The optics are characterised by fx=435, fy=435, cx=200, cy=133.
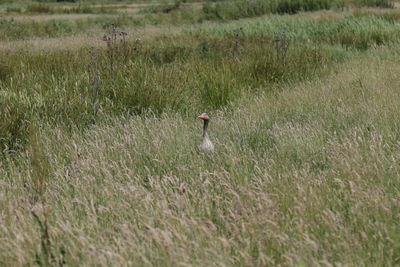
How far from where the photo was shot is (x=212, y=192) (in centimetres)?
288

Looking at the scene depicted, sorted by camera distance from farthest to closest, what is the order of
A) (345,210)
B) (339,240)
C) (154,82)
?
1. (154,82)
2. (345,210)
3. (339,240)

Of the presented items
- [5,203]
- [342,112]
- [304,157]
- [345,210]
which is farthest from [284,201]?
[342,112]

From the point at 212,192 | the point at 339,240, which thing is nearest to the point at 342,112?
the point at 212,192

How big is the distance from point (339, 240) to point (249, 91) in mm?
3943

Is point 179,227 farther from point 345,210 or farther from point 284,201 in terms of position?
point 345,210

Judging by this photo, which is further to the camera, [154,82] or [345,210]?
[154,82]

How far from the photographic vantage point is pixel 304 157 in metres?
3.41

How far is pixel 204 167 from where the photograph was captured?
3.26 metres

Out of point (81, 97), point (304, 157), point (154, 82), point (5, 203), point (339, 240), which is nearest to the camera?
point (339, 240)

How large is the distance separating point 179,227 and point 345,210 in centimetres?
94

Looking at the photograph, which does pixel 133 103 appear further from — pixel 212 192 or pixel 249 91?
pixel 212 192

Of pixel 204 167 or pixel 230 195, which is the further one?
pixel 204 167

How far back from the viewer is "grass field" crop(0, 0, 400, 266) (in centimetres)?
212

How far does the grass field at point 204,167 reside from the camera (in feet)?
6.95
